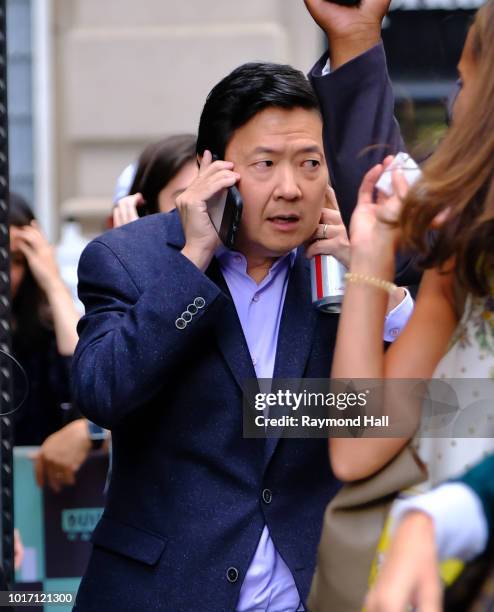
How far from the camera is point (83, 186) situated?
7945 mm

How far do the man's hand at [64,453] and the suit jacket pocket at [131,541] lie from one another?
5.27 feet

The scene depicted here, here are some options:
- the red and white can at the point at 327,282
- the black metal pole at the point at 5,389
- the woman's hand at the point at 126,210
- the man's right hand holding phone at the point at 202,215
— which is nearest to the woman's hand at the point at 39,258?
the woman's hand at the point at 126,210

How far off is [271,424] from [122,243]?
0.51 metres

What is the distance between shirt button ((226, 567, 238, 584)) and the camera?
2775 mm

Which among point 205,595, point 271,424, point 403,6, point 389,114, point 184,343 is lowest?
point 205,595

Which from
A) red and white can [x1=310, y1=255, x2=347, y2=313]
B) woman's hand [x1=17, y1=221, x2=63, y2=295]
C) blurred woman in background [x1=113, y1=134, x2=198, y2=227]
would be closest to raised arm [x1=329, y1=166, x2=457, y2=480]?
red and white can [x1=310, y1=255, x2=347, y2=313]

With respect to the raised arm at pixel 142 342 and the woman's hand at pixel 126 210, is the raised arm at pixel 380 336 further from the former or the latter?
the woman's hand at pixel 126 210

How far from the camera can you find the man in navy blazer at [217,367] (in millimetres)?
2791

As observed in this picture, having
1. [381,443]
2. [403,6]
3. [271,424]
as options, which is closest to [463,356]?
[381,443]

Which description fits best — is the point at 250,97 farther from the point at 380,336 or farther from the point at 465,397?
the point at 465,397

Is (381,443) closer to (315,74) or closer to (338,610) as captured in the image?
(338,610)

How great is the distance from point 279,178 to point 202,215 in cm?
18

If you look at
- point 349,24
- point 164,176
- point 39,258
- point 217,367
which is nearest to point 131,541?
point 217,367

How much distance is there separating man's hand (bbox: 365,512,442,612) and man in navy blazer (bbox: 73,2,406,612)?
1.04 meters
